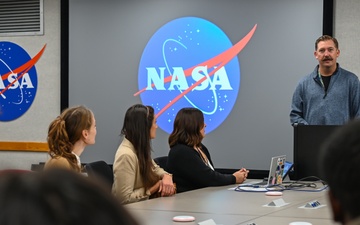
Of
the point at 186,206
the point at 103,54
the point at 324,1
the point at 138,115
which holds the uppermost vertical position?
the point at 324,1

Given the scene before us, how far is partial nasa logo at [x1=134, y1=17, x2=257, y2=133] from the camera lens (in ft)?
19.2

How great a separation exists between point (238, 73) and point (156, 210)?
2.97m

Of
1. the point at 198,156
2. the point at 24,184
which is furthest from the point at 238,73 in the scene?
the point at 24,184

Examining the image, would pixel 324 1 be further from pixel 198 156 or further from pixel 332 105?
pixel 198 156

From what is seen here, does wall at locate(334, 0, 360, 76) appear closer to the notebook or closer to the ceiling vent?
the notebook

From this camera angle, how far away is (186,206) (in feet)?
10.4

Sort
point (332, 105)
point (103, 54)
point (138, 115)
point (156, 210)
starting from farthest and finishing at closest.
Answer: point (103, 54), point (332, 105), point (138, 115), point (156, 210)

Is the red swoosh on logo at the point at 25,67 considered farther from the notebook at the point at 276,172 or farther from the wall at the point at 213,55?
the notebook at the point at 276,172

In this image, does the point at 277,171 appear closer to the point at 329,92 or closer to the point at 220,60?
the point at 329,92

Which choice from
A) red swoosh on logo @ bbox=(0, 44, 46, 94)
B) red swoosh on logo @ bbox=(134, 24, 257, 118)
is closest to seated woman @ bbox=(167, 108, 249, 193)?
red swoosh on logo @ bbox=(134, 24, 257, 118)

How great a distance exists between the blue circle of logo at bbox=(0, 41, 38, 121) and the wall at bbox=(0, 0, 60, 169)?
0.06 m

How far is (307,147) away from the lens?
4.12 metres

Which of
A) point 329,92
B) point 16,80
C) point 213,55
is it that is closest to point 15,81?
point 16,80

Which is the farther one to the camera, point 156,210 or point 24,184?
point 156,210
